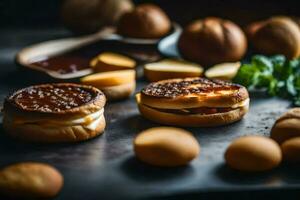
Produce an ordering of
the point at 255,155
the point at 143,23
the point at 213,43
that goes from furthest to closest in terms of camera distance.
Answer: the point at 143,23, the point at 213,43, the point at 255,155

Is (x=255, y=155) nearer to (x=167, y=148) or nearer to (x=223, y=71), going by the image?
(x=167, y=148)

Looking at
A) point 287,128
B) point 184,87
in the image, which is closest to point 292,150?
point 287,128

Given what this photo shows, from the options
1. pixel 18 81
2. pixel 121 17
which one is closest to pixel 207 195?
pixel 18 81

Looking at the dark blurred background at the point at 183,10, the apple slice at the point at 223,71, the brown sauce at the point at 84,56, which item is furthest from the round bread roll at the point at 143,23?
the dark blurred background at the point at 183,10

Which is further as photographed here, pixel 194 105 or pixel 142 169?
pixel 194 105

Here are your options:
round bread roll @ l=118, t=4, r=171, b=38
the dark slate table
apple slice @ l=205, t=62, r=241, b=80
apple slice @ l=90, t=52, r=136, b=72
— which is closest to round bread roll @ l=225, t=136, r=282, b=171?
the dark slate table
